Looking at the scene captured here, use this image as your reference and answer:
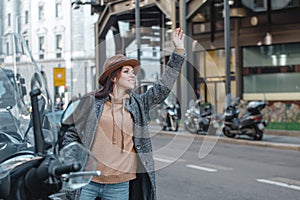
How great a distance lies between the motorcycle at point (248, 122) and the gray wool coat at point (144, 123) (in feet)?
41.0

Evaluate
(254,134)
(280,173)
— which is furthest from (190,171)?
(254,134)

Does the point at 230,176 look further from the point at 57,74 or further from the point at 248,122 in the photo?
the point at 248,122

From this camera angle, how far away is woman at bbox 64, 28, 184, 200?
3408 mm

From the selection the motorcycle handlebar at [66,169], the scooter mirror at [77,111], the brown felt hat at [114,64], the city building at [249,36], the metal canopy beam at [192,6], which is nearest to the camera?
the motorcycle handlebar at [66,169]

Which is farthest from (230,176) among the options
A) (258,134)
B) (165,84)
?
(258,134)

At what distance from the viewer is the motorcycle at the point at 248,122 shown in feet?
51.8

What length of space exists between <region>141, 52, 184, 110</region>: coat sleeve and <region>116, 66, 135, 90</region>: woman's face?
0.12 m

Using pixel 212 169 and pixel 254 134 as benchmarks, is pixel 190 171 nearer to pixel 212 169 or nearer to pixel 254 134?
pixel 212 169

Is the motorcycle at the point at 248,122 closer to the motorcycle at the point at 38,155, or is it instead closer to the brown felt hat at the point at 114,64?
the brown felt hat at the point at 114,64

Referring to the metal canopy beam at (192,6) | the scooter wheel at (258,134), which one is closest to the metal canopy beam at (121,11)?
the metal canopy beam at (192,6)

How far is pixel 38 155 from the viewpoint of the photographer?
2.52 m

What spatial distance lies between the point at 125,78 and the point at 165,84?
0.26 metres

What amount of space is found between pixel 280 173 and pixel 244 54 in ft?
60.0

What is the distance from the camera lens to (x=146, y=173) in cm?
343
